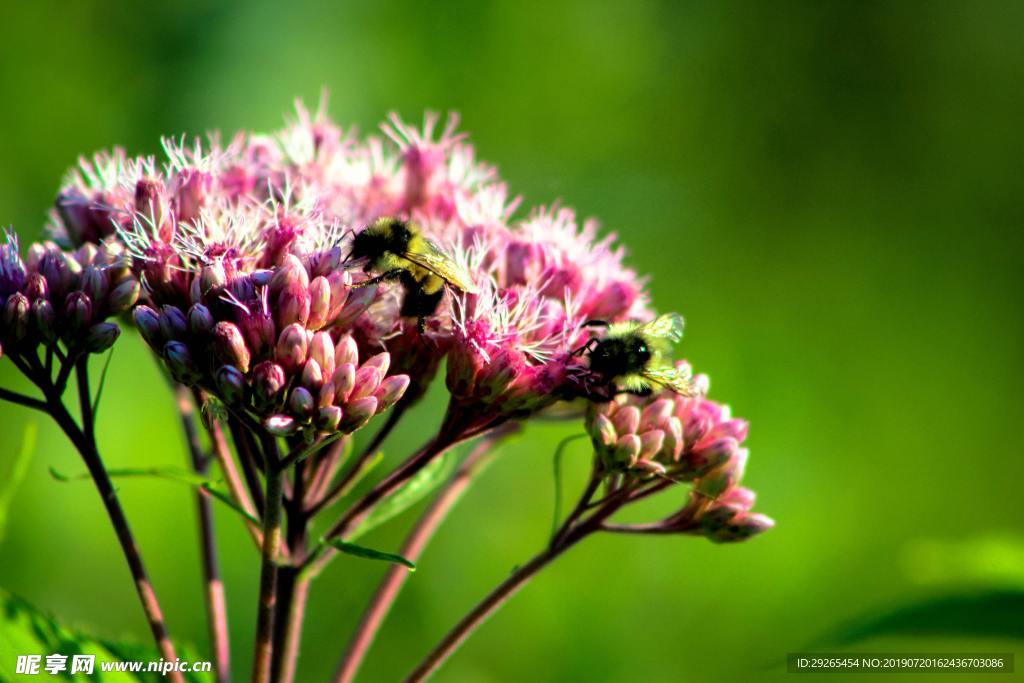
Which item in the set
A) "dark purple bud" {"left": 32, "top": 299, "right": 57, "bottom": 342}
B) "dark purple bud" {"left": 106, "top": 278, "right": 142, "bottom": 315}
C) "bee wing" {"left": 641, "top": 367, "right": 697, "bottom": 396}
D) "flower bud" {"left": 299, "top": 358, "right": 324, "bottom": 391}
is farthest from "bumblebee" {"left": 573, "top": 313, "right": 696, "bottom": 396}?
"dark purple bud" {"left": 32, "top": 299, "right": 57, "bottom": 342}

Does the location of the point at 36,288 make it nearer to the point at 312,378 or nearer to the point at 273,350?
the point at 273,350

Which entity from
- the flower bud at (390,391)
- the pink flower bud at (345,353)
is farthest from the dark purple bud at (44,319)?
the flower bud at (390,391)

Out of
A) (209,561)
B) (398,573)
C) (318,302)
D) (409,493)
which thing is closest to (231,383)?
(318,302)

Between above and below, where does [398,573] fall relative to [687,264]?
below

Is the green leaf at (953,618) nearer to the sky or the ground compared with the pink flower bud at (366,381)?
nearer to the ground

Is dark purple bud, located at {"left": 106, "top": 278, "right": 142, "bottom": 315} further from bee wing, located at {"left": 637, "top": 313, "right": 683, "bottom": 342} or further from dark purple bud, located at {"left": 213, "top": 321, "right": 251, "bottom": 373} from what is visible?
bee wing, located at {"left": 637, "top": 313, "right": 683, "bottom": 342}

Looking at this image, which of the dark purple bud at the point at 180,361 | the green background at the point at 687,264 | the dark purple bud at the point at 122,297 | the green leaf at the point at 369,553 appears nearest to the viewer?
the green leaf at the point at 369,553

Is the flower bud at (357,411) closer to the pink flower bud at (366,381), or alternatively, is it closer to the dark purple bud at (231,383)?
the pink flower bud at (366,381)
